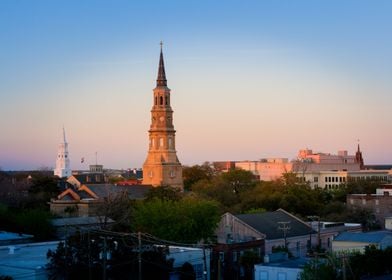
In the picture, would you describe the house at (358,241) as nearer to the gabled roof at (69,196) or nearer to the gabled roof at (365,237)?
the gabled roof at (365,237)

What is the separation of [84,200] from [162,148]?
21084 mm

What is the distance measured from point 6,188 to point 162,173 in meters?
22.6

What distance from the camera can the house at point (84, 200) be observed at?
82.8 meters

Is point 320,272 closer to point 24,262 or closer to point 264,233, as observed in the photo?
point 24,262

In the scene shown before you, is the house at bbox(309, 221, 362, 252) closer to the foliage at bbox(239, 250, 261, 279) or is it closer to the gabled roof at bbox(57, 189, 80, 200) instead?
the foliage at bbox(239, 250, 261, 279)

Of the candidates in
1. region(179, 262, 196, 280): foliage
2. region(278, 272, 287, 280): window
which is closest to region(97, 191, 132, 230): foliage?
region(179, 262, 196, 280): foliage

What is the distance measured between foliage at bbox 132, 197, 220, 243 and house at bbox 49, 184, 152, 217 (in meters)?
21.8

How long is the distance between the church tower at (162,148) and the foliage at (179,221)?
43239mm

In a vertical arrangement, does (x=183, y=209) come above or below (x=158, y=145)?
below

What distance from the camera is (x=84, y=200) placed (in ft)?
278

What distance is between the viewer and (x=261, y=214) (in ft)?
210

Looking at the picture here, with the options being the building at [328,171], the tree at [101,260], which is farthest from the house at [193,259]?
the building at [328,171]

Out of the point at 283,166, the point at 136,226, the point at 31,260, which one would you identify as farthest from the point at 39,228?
the point at 283,166

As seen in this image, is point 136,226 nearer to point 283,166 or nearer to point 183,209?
point 183,209
